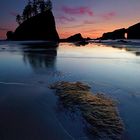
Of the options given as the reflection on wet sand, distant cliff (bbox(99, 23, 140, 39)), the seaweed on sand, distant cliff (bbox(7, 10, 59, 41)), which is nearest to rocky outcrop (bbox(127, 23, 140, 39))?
distant cliff (bbox(99, 23, 140, 39))

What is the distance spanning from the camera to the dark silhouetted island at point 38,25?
330ft

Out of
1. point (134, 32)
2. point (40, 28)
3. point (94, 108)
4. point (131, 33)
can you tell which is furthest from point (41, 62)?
point (40, 28)

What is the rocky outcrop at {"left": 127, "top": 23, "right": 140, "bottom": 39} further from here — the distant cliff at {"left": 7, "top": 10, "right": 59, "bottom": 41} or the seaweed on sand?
the seaweed on sand

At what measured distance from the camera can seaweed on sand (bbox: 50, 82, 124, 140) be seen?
3728 millimetres

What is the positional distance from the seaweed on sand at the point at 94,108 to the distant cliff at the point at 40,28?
95536mm

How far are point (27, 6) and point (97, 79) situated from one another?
101 m

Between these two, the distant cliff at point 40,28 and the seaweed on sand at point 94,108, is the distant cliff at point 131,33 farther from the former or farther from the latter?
the seaweed on sand at point 94,108

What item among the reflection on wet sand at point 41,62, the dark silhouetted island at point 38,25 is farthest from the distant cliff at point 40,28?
the reflection on wet sand at point 41,62

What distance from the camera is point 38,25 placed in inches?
4048

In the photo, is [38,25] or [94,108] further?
[38,25]

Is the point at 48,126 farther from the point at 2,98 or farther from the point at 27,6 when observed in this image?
the point at 27,6

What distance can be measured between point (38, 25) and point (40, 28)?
1782mm

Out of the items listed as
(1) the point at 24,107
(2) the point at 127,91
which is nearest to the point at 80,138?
(1) the point at 24,107

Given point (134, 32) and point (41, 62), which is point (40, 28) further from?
point (41, 62)
